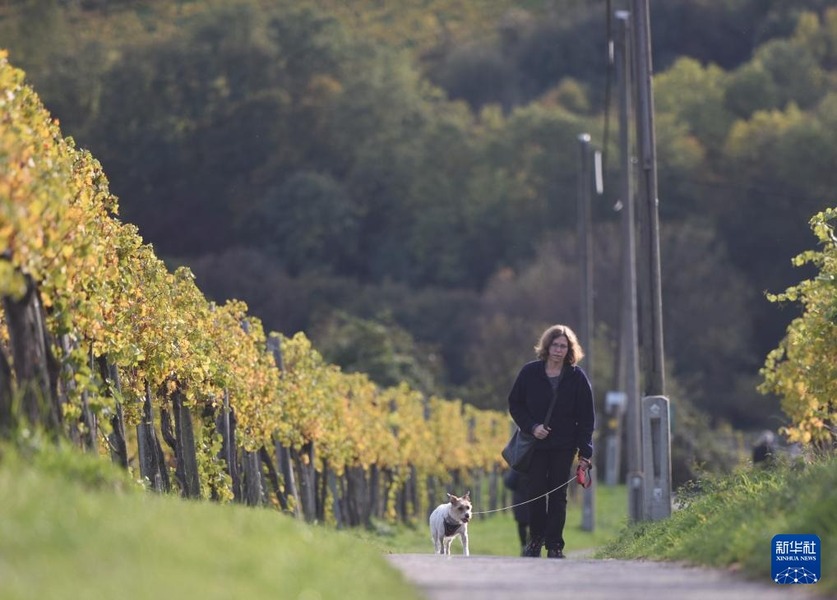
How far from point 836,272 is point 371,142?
6965cm

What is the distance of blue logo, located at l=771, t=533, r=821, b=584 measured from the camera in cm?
916

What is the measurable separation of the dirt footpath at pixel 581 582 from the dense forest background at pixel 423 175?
48.4 m

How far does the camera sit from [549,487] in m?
14.8

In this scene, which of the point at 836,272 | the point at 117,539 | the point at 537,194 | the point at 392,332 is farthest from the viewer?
the point at 537,194

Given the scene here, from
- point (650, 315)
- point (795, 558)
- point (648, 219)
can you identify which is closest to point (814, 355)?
point (650, 315)

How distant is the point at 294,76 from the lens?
84.9 meters

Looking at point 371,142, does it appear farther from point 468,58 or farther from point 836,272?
point 836,272

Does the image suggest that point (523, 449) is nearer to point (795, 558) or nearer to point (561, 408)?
point (561, 408)

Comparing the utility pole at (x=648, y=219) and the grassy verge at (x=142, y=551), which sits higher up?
the utility pole at (x=648, y=219)

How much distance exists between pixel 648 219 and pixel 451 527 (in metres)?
4.44

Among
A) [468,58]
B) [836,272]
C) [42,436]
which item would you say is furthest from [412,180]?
[42,436]

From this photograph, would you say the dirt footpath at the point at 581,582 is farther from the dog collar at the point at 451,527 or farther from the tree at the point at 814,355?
the tree at the point at 814,355

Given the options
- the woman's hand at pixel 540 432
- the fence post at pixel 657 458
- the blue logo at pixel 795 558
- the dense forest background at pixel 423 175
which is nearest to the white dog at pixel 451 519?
the woman's hand at pixel 540 432

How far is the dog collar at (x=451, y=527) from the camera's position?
16.6 m
